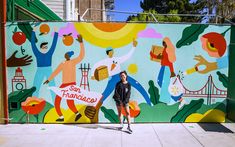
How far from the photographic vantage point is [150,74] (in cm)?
869

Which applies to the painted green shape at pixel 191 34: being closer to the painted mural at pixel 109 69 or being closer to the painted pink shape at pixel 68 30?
the painted mural at pixel 109 69

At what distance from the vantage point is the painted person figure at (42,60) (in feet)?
28.0

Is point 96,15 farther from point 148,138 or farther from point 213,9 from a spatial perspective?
point 148,138

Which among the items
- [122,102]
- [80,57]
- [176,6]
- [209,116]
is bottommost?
[209,116]

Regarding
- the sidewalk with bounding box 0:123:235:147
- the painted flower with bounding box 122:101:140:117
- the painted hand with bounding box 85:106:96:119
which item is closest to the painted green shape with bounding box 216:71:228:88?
the sidewalk with bounding box 0:123:235:147

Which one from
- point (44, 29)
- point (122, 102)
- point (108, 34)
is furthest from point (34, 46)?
point (122, 102)

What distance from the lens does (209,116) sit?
890cm

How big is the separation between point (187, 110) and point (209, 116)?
0.65m

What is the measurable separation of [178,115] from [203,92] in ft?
3.07

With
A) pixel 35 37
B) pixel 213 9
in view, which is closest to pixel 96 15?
pixel 213 9

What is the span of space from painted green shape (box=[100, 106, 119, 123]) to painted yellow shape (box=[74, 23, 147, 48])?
1.75 metres

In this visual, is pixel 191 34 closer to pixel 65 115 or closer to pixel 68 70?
pixel 68 70

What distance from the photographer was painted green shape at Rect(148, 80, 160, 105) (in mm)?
8719

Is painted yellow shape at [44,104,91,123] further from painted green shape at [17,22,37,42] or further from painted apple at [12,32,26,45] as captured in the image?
painted green shape at [17,22,37,42]
